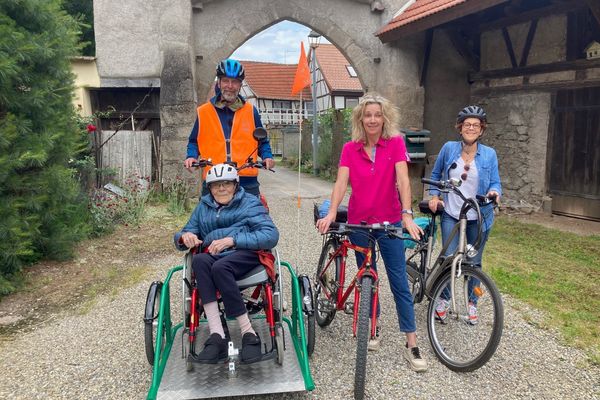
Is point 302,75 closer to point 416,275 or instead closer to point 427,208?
point 427,208

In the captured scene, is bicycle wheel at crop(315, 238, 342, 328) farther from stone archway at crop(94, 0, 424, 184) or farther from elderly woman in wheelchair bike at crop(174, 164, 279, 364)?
stone archway at crop(94, 0, 424, 184)

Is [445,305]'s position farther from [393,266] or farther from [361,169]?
[361,169]

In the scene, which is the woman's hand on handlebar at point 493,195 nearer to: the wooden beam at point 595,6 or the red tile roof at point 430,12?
the red tile roof at point 430,12

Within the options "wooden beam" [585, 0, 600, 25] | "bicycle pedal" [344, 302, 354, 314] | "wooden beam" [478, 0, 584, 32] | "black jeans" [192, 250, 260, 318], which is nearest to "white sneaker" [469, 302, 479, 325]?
"bicycle pedal" [344, 302, 354, 314]

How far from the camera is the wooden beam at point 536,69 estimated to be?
761 centimetres

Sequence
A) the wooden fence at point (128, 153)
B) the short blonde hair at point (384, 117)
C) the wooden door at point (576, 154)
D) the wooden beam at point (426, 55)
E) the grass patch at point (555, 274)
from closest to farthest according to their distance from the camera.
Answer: the short blonde hair at point (384, 117) < the grass patch at point (555, 274) < the wooden door at point (576, 154) < the wooden fence at point (128, 153) < the wooden beam at point (426, 55)

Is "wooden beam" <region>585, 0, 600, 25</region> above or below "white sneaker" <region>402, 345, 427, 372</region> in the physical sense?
above

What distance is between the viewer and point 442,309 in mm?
3562

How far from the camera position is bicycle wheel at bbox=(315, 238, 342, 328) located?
141 inches

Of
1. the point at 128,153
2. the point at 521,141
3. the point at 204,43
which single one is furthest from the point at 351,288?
the point at 204,43

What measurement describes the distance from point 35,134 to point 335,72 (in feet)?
88.3

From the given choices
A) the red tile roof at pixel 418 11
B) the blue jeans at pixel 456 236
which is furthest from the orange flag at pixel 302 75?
the red tile roof at pixel 418 11

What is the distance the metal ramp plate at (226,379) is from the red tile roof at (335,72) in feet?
89.4

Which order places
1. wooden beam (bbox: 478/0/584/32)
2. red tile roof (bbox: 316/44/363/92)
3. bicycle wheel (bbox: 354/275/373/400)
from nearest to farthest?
bicycle wheel (bbox: 354/275/373/400), wooden beam (bbox: 478/0/584/32), red tile roof (bbox: 316/44/363/92)
